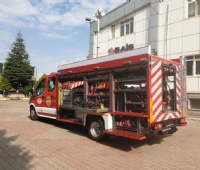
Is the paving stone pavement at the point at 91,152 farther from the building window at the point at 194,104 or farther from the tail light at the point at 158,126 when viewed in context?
the building window at the point at 194,104

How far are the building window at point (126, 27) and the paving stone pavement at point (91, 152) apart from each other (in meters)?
11.8

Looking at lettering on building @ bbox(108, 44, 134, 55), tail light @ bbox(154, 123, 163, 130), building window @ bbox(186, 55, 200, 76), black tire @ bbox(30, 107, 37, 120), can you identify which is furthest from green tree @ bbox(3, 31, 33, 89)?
tail light @ bbox(154, 123, 163, 130)

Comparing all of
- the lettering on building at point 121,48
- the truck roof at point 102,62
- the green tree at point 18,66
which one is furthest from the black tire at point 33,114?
the green tree at point 18,66

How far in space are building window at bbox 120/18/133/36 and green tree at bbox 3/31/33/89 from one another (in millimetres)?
25921

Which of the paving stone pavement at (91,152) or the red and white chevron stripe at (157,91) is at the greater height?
the red and white chevron stripe at (157,91)

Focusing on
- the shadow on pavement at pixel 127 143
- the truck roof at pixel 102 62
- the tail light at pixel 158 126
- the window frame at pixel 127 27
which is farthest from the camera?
the window frame at pixel 127 27

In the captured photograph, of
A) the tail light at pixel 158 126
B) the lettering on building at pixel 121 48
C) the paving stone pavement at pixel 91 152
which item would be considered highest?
the lettering on building at pixel 121 48

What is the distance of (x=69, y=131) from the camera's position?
26.7 feet

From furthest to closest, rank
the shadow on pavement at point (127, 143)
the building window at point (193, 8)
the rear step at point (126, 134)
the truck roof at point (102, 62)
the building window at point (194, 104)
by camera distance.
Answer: the building window at point (193, 8), the building window at point (194, 104), the shadow on pavement at point (127, 143), the truck roof at point (102, 62), the rear step at point (126, 134)

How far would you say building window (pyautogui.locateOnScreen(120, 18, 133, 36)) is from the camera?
17350mm

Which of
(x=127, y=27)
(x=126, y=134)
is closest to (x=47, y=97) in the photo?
(x=126, y=134)

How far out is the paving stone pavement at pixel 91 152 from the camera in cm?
459

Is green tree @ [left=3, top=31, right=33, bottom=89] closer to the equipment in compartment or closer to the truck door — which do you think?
the truck door

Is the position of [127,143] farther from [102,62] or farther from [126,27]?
[126,27]
